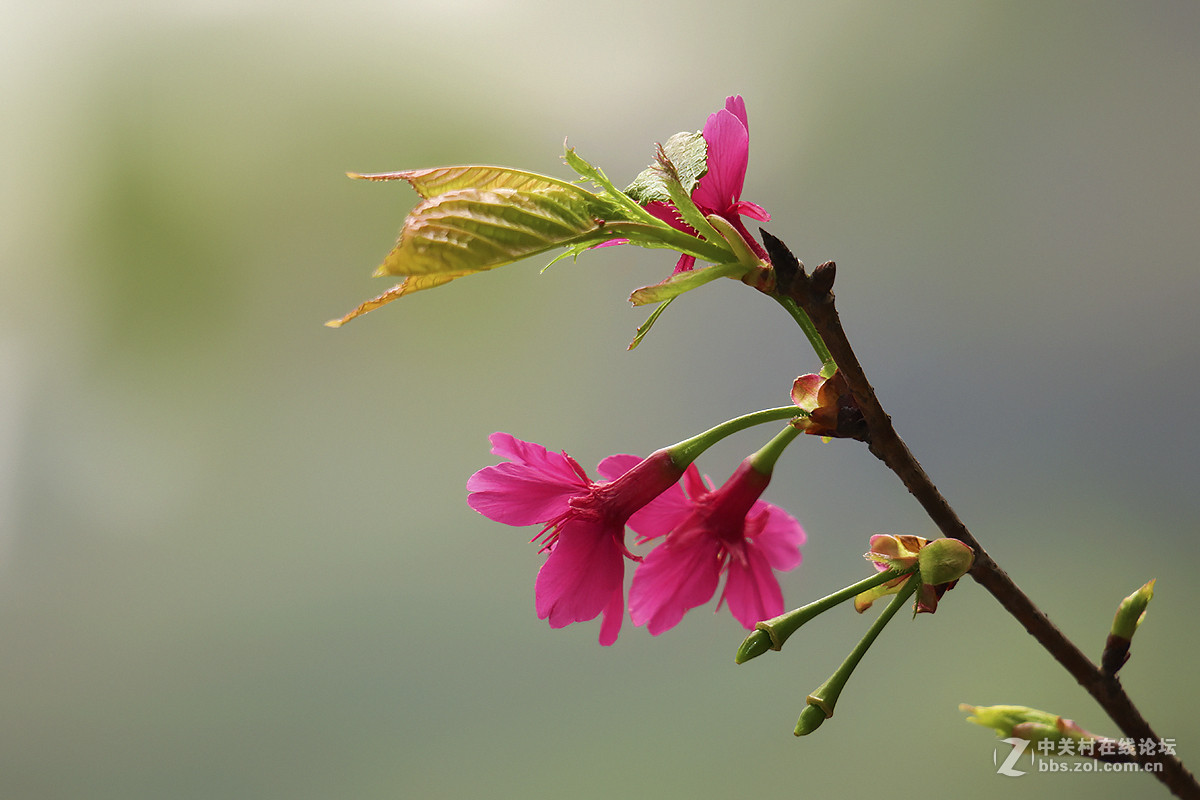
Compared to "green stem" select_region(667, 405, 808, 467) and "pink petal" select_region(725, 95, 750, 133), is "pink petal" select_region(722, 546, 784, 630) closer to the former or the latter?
"green stem" select_region(667, 405, 808, 467)

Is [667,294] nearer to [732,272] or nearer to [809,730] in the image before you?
[732,272]

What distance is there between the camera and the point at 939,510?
349 millimetres

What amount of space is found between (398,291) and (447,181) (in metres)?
0.05

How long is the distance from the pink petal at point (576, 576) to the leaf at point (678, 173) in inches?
5.5

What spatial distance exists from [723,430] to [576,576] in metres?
0.09

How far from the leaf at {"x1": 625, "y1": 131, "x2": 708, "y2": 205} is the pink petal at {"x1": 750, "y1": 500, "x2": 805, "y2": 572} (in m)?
0.19

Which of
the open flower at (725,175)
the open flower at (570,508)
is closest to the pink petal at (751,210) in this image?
the open flower at (725,175)

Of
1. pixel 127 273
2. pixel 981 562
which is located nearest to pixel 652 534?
pixel 981 562

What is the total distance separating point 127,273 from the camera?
157 cm

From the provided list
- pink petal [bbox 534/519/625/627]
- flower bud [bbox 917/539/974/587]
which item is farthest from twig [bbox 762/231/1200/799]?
pink petal [bbox 534/519/625/627]

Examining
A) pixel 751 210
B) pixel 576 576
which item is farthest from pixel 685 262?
pixel 576 576

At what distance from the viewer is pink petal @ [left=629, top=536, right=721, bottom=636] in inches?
16.1

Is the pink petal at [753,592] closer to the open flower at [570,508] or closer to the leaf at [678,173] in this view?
the open flower at [570,508]

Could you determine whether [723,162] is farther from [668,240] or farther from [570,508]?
[570,508]
